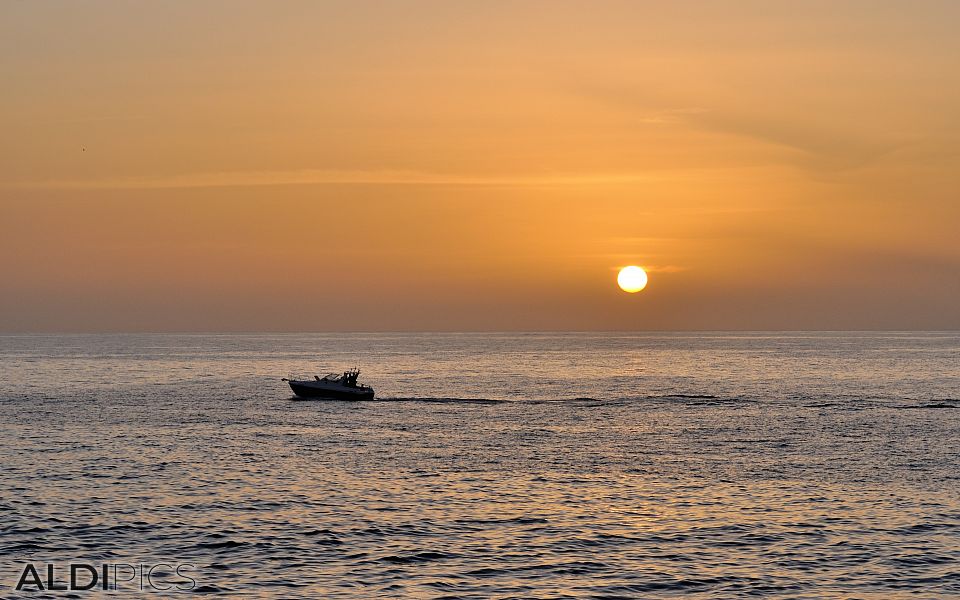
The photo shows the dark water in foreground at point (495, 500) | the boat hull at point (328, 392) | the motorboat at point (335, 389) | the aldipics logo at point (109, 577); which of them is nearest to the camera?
the aldipics logo at point (109, 577)

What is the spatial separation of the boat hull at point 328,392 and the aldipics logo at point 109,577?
83418mm

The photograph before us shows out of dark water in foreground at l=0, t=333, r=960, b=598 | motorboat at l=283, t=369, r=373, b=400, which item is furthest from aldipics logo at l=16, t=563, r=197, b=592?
motorboat at l=283, t=369, r=373, b=400

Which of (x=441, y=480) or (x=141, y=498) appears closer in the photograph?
(x=141, y=498)

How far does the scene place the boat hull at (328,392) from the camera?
124 metres

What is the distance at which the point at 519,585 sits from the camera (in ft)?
125

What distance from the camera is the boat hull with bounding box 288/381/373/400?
12444 centimetres

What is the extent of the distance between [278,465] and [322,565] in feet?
89.5

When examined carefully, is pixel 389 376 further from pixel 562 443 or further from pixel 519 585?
pixel 519 585

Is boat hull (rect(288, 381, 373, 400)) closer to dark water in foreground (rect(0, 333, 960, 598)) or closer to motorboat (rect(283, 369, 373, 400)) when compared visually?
motorboat (rect(283, 369, 373, 400))

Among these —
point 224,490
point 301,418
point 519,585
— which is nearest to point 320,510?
point 224,490

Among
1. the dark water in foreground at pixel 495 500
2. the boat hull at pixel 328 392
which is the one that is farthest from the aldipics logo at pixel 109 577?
the boat hull at pixel 328 392

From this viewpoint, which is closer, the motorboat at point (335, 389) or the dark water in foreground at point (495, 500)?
the dark water in foreground at point (495, 500)

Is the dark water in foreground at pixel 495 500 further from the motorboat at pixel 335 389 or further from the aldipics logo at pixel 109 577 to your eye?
Answer: the motorboat at pixel 335 389

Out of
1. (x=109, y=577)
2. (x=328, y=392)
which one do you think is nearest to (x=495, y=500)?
(x=109, y=577)
